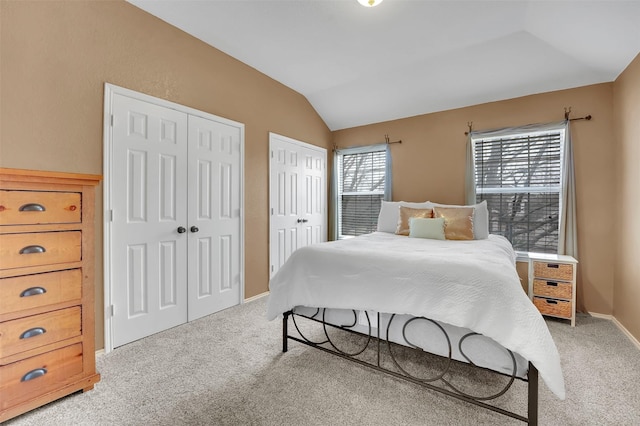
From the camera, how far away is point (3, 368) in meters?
1.41

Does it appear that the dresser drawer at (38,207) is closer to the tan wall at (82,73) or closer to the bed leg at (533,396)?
the tan wall at (82,73)

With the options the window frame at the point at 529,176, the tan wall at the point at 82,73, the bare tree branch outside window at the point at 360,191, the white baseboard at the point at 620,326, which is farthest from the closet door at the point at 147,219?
the white baseboard at the point at 620,326

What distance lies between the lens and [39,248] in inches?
60.2

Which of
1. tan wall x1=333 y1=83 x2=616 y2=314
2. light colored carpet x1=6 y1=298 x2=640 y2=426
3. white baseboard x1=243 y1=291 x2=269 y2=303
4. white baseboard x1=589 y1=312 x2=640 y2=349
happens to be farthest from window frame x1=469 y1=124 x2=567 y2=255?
white baseboard x1=243 y1=291 x2=269 y2=303

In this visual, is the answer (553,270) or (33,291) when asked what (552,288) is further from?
(33,291)

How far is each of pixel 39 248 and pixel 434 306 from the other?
2.17 m

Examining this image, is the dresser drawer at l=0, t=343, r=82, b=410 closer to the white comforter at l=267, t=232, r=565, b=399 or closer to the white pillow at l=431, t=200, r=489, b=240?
the white comforter at l=267, t=232, r=565, b=399

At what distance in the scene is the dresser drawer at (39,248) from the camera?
1428 mm

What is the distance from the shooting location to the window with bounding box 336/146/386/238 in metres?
4.50

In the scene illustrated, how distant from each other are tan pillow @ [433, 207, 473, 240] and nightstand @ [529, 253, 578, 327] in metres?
0.73

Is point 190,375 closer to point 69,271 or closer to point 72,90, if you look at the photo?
point 69,271

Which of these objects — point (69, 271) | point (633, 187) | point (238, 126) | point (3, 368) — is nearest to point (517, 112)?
point (633, 187)

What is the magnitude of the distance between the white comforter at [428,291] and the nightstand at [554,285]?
172cm

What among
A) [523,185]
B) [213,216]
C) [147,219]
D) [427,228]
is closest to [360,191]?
[427,228]
